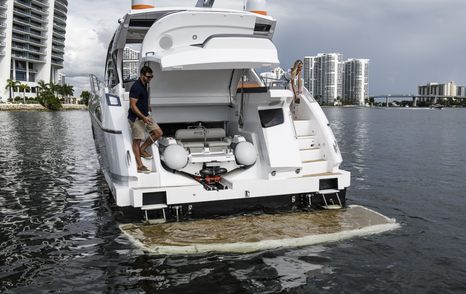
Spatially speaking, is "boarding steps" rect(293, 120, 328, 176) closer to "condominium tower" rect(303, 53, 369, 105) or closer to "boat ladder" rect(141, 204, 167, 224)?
"boat ladder" rect(141, 204, 167, 224)

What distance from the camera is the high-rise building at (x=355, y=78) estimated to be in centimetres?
18850

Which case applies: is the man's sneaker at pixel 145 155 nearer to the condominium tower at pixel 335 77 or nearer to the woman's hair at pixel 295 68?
the woman's hair at pixel 295 68

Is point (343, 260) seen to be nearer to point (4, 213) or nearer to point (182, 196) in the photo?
point (182, 196)

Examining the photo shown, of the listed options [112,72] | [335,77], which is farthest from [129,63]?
[335,77]

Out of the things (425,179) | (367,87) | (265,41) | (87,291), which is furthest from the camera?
(367,87)

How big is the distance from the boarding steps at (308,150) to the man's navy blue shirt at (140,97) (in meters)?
2.54

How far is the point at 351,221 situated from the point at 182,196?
7.82ft

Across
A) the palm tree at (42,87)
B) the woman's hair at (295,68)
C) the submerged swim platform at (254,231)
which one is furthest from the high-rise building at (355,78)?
the submerged swim platform at (254,231)

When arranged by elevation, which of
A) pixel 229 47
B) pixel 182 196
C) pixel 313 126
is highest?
pixel 229 47

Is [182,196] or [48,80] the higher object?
[48,80]

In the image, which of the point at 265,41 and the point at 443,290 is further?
the point at 265,41

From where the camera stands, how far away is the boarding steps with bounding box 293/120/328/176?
765cm

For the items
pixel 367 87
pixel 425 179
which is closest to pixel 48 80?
pixel 367 87

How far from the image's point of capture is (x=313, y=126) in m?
8.15
